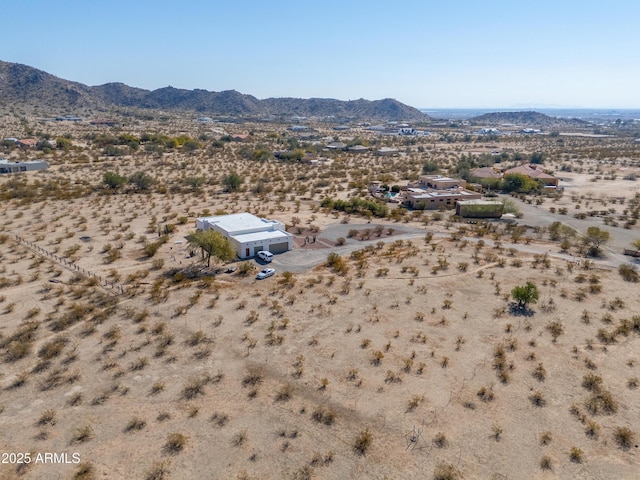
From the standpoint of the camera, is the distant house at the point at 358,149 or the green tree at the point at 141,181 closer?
the green tree at the point at 141,181

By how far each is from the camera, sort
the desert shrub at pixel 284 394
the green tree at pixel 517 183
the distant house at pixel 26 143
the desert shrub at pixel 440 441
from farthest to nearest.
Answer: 1. the distant house at pixel 26 143
2. the green tree at pixel 517 183
3. the desert shrub at pixel 284 394
4. the desert shrub at pixel 440 441

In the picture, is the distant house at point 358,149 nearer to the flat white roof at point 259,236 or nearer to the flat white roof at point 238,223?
the flat white roof at point 238,223

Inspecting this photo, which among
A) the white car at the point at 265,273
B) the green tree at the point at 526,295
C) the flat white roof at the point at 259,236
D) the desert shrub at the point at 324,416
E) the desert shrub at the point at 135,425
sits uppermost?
the flat white roof at the point at 259,236

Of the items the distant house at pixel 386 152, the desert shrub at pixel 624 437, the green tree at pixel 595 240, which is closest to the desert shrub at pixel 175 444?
the desert shrub at pixel 624 437

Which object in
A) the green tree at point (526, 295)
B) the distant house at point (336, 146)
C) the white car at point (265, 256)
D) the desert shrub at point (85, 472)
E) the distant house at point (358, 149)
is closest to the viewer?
the desert shrub at point (85, 472)

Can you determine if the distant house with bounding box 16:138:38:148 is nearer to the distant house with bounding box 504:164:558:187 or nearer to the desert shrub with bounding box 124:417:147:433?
the distant house with bounding box 504:164:558:187

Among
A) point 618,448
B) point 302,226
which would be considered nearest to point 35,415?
point 618,448

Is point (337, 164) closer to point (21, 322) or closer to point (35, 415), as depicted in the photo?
point (21, 322)

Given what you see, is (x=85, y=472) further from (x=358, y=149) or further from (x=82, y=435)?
(x=358, y=149)
